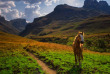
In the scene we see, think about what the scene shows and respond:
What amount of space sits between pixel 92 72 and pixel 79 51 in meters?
3.16

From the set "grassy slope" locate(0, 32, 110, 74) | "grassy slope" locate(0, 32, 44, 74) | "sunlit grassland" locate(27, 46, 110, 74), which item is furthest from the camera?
"grassy slope" locate(0, 32, 110, 74)

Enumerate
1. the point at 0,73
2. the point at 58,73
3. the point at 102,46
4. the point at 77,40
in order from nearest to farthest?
the point at 0,73 → the point at 58,73 → the point at 77,40 → the point at 102,46

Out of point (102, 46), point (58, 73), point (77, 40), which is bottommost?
point (102, 46)

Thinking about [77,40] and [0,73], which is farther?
[77,40]

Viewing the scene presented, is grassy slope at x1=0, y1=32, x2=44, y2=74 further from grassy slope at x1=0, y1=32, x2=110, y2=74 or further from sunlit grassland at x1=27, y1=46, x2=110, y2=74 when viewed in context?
sunlit grassland at x1=27, y1=46, x2=110, y2=74

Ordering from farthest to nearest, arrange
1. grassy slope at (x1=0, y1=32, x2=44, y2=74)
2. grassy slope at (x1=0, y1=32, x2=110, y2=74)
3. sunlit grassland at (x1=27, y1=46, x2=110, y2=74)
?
grassy slope at (x1=0, y1=32, x2=110, y2=74), grassy slope at (x1=0, y1=32, x2=44, y2=74), sunlit grassland at (x1=27, y1=46, x2=110, y2=74)

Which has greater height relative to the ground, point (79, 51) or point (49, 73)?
point (79, 51)

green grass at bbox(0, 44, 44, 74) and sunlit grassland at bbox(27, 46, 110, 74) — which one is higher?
green grass at bbox(0, 44, 44, 74)

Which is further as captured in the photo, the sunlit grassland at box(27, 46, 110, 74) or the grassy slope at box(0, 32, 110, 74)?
the grassy slope at box(0, 32, 110, 74)

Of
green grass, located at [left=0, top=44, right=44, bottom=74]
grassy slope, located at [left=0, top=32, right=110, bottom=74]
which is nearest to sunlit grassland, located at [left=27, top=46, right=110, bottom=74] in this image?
grassy slope, located at [left=0, top=32, right=110, bottom=74]

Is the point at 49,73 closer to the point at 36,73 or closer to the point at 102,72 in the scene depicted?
Answer: the point at 36,73

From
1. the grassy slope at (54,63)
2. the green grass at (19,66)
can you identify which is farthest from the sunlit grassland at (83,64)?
the green grass at (19,66)

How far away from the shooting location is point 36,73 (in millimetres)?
13484

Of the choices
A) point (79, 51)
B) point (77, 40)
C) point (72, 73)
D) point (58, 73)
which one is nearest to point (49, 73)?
point (58, 73)
